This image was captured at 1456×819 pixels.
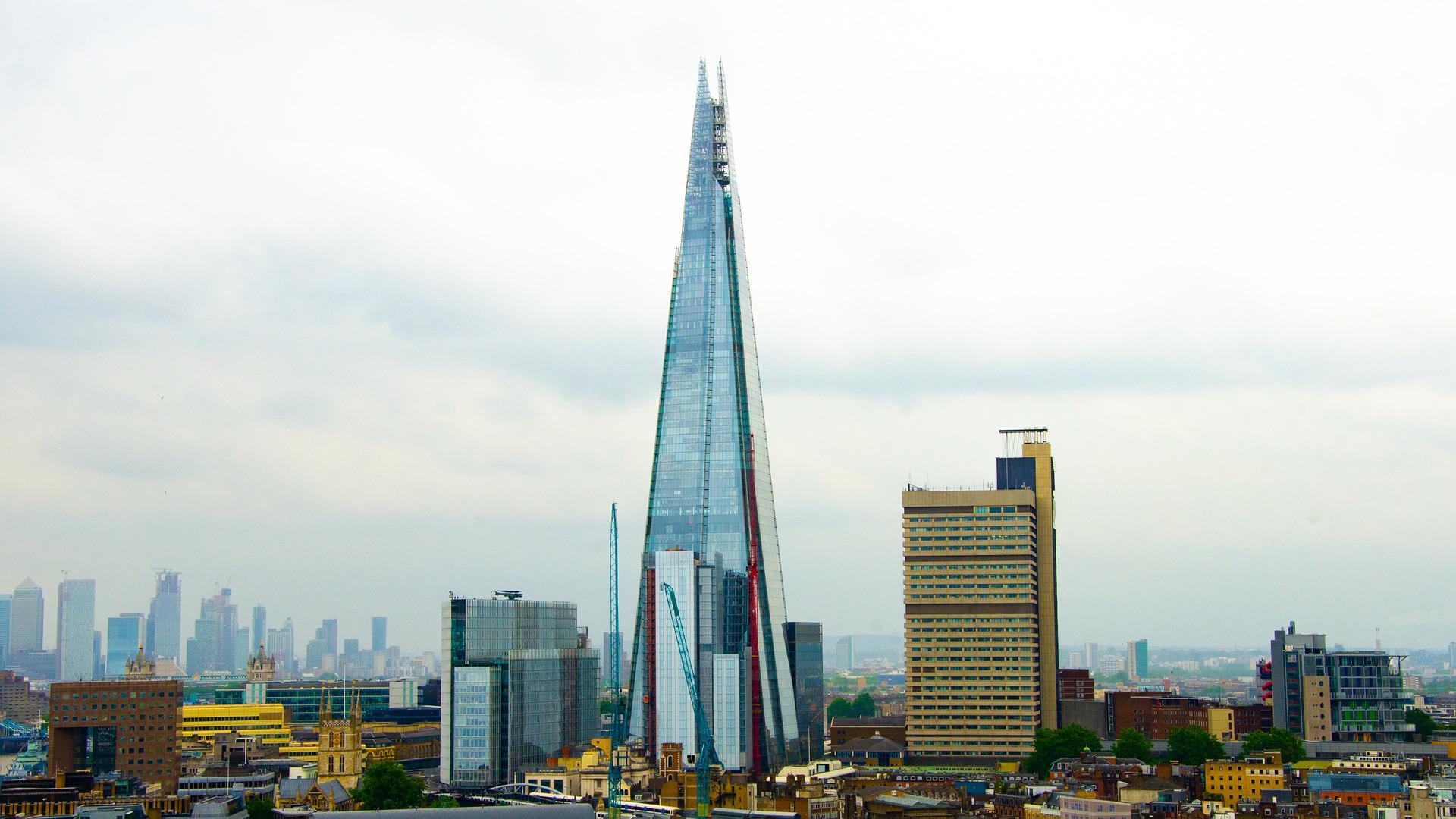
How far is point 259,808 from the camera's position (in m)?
123

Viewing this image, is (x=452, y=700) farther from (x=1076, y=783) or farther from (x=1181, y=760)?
(x=1181, y=760)

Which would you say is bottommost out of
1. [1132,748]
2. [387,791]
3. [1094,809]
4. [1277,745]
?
[1094,809]

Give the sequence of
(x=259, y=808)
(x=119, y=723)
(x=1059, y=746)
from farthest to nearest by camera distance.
Answer: (x=1059, y=746)
(x=119, y=723)
(x=259, y=808)

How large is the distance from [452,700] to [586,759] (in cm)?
1651

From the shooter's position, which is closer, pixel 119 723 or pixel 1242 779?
pixel 1242 779

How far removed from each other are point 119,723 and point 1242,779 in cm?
10148

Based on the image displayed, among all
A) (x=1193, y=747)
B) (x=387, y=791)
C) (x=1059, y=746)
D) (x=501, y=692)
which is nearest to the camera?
(x=387, y=791)

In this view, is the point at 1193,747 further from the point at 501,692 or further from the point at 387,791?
the point at 387,791

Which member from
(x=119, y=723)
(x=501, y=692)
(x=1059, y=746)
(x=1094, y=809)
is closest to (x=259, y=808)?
(x=501, y=692)

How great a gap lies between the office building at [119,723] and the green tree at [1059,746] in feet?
277

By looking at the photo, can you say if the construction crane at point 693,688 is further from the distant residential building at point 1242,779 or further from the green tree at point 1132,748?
the distant residential building at point 1242,779

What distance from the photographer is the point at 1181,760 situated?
593 feet

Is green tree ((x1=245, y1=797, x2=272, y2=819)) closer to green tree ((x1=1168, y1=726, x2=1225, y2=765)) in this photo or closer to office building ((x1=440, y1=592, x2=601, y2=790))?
office building ((x1=440, y1=592, x2=601, y2=790))

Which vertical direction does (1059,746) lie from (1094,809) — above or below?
above
